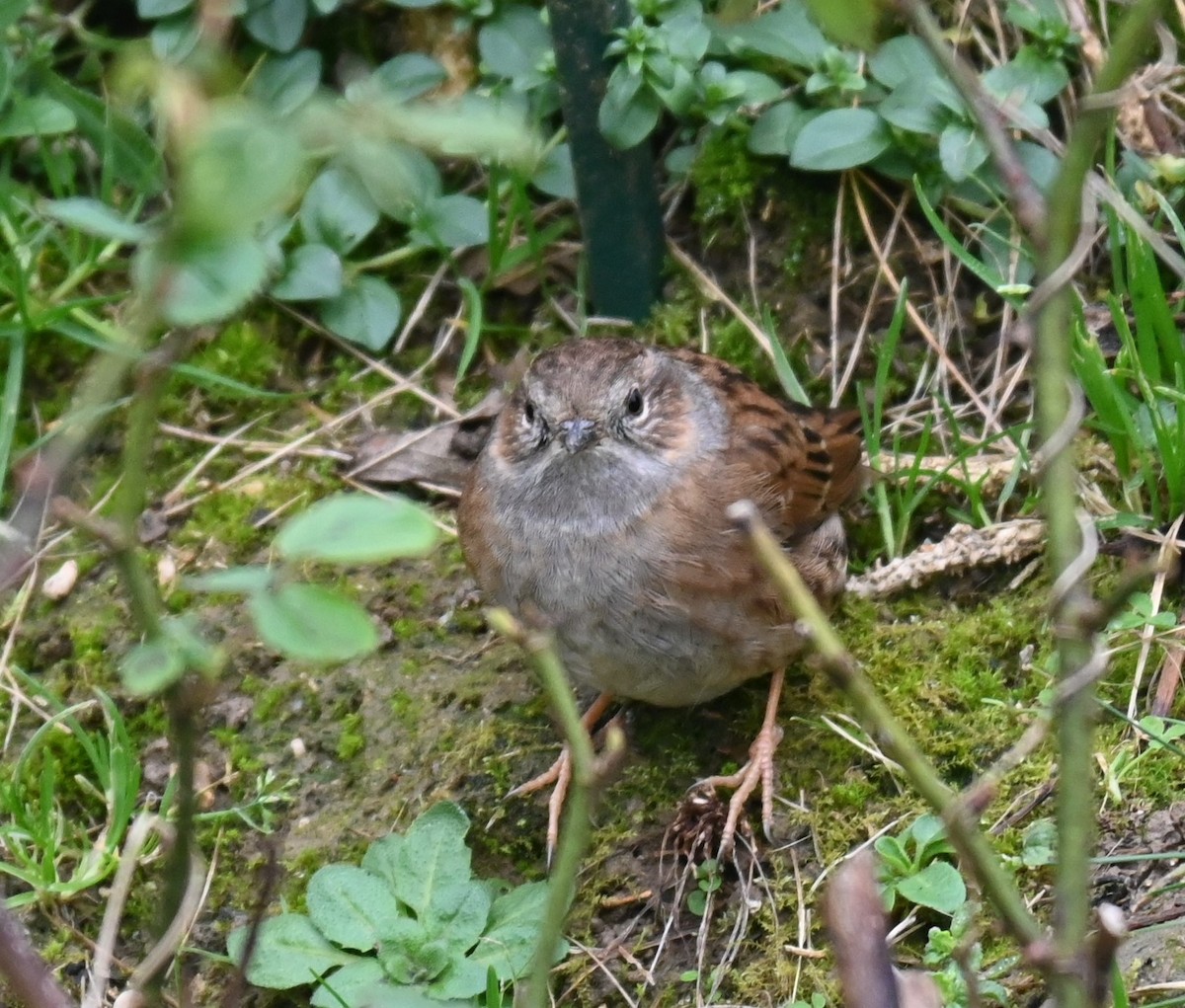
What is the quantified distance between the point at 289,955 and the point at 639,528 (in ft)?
3.68

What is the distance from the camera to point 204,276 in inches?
39.2

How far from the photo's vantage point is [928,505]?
3805 millimetres

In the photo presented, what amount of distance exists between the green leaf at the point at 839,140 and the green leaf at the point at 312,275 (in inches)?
51.1

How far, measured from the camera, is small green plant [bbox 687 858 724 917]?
10.1ft

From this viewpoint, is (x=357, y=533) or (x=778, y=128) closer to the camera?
(x=357, y=533)

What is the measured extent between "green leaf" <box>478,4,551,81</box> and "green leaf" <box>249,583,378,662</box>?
3.33 metres

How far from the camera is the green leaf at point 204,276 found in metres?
0.98

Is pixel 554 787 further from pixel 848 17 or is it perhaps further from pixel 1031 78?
pixel 848 17

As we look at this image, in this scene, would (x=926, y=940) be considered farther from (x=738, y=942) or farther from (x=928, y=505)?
(x=928, y=505)

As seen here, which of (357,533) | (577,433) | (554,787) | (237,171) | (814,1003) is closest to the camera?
(237,171)

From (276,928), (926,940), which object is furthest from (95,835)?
(926,940)

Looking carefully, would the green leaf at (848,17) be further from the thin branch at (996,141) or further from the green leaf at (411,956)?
the green leaf at (411,956)

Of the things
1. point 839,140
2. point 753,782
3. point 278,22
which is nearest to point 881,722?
point 753,782

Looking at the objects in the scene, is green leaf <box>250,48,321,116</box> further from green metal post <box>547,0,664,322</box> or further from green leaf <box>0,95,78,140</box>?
green metal post <box>547,0,664,322</box>
